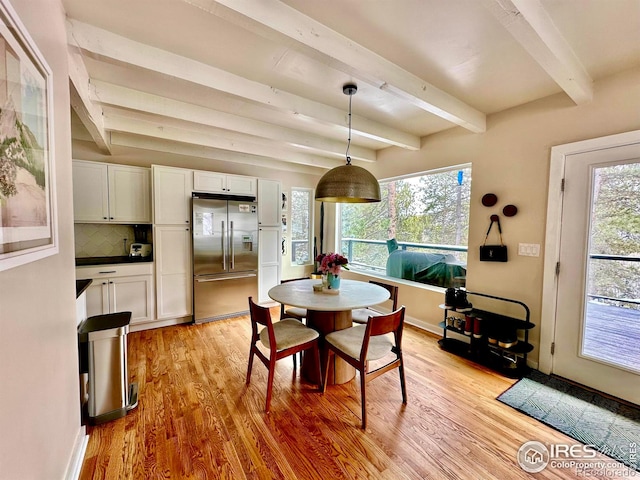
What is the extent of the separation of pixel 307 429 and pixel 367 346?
676mm

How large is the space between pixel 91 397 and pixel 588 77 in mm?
4322

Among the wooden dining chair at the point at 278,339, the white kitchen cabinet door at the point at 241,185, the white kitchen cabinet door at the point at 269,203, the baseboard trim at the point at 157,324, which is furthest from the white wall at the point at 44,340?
the white kitchen cabinet door at the point at 269,203

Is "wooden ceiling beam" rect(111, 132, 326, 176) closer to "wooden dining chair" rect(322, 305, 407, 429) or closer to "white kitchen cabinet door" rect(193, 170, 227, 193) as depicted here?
"white kitchen cabinet door" rect(193, 170, 227, 193)

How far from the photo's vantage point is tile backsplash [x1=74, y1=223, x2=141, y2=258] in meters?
3.51

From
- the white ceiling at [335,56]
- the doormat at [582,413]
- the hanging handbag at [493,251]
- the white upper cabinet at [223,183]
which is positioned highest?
the white ceiling at [335,56]

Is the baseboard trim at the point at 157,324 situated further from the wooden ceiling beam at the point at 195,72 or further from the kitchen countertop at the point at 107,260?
the wooden ceiling beam at the point at 195,72

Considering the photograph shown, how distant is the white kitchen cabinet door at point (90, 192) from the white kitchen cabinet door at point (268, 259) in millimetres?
1965

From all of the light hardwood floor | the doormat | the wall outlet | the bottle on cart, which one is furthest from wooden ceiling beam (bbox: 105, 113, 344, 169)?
the doormat

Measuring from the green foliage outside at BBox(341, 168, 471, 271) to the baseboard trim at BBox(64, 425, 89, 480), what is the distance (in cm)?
364

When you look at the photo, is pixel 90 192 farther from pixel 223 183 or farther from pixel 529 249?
pixel 529 249

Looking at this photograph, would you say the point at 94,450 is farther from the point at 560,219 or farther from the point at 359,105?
the point at 560,219

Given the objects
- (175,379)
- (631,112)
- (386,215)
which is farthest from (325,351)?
(631,112)

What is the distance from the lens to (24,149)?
939 millimetres

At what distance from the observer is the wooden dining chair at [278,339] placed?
197 centimetres
